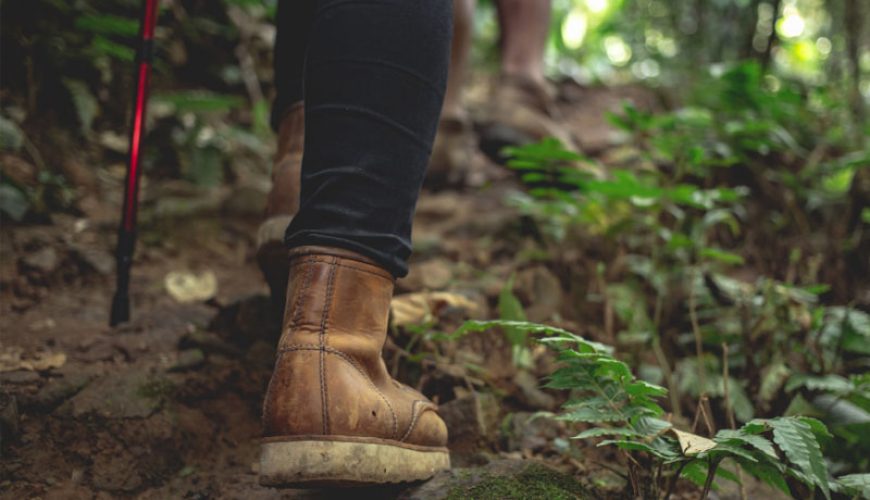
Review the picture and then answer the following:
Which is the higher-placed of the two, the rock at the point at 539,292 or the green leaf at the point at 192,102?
the green leaf at the point at 192,102

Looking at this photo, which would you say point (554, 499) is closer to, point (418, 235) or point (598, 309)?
point (598, 309)

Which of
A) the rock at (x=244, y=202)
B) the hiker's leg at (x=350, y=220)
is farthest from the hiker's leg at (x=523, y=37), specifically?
the hiker's leg at (x=350, y=220)

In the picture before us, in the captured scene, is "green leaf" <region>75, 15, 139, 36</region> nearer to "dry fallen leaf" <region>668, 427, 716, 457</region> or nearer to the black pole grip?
the black pole grip

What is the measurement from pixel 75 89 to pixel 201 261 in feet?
3.16

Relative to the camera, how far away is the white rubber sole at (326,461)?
93 cm

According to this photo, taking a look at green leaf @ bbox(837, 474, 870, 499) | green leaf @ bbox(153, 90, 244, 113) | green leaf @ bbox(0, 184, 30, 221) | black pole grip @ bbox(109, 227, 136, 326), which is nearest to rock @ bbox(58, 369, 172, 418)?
black pole grip @ bbox(109, 227, 136, 326)

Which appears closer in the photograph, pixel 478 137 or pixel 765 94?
pixel 765 94

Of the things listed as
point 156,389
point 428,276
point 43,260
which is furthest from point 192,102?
point 156,389

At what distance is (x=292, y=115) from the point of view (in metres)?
1.39

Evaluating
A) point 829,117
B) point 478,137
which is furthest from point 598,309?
point 829,117

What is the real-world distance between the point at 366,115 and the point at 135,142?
1.03 meters

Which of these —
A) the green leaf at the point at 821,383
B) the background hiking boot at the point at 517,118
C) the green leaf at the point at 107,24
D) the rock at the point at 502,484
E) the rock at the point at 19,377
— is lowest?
the rock at the point at 502,484

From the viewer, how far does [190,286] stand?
2.21 meters

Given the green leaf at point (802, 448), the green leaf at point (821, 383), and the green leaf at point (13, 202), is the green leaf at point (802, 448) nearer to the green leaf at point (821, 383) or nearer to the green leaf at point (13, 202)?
the green leaf at point (821, 383)
